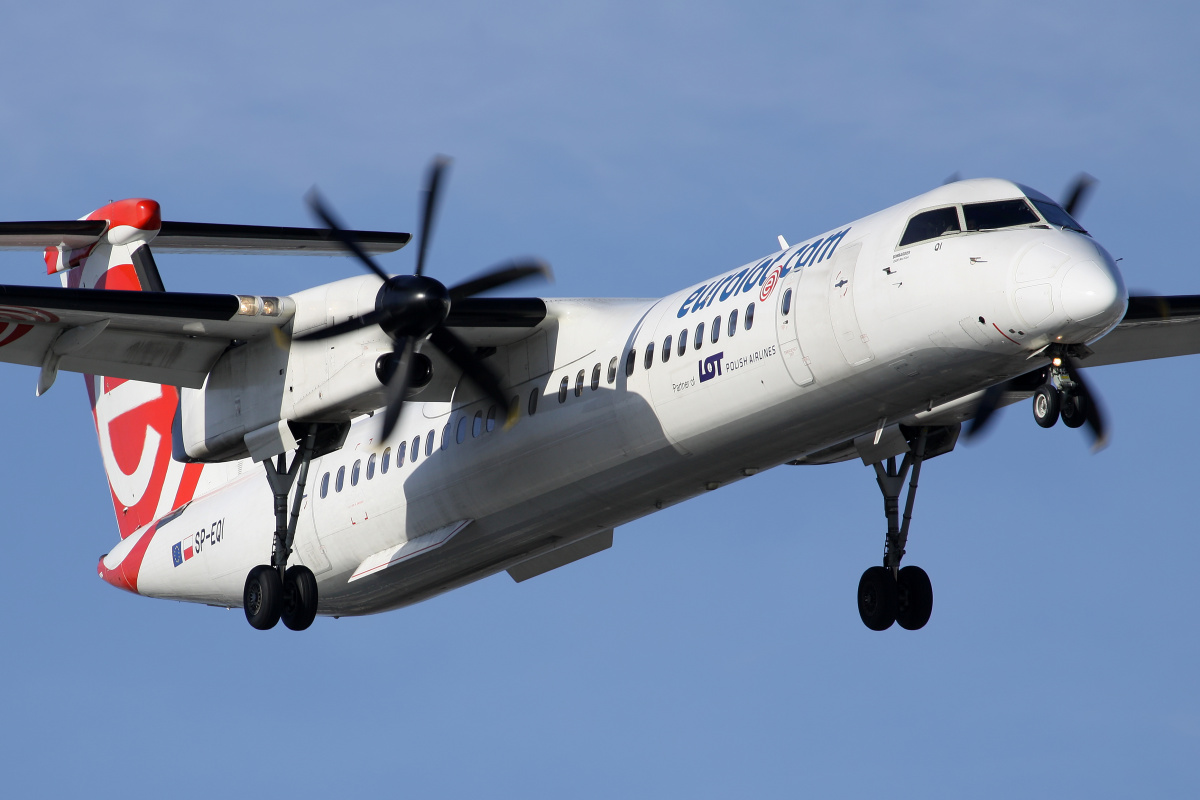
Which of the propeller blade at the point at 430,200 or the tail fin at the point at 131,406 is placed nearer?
the propeller blade at the point at 430,200

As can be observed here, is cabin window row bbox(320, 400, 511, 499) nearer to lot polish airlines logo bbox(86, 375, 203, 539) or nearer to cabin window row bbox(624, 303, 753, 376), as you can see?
cabin window row bbox(624, 303, 753, 376)

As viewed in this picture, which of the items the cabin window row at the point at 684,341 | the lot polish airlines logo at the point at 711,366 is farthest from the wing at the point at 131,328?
the lot polish airlines logo at the point at 711,366

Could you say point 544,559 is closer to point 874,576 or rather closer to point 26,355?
point 874,576

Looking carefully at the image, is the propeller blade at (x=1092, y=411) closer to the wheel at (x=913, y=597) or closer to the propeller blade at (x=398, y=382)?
the wheel at (x=913, y=597)

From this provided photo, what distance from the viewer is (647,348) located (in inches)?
677

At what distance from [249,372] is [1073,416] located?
967 centimetres

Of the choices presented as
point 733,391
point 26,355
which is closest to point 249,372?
point 26,355

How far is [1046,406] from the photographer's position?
14453 millimetres

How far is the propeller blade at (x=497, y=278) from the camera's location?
17.8 meters

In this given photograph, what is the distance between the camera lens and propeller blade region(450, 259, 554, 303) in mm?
17781

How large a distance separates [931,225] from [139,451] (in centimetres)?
1404

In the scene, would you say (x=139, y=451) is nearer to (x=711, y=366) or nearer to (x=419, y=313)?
(x=419, y=313)

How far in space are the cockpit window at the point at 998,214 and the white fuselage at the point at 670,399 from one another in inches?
7.0

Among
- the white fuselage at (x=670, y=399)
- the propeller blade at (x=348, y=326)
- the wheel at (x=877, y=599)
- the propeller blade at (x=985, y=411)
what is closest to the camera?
the white fuselage at (x=670, y=399)
